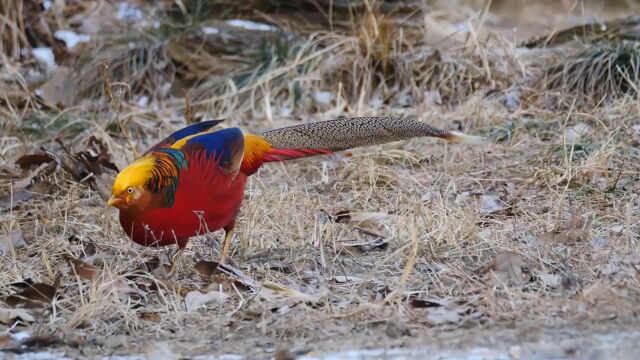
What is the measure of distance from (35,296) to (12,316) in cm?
14

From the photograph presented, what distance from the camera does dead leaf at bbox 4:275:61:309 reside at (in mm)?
3305

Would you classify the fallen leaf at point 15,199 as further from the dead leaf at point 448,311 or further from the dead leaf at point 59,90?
the dead leaf at point 448,311

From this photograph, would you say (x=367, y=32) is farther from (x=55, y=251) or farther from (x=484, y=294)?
(x=484, y=294)

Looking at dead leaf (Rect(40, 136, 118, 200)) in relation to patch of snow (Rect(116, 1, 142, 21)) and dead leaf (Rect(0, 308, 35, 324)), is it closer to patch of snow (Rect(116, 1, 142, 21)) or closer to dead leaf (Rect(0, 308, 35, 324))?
dead leaf (Rect(0, 308, 35, 324))

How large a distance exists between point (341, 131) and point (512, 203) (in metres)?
1.05

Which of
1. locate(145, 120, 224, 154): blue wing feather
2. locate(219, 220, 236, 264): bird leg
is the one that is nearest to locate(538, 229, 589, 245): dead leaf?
locate(219, 220, 236, 264): bird leg

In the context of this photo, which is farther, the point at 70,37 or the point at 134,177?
the point at 70,37

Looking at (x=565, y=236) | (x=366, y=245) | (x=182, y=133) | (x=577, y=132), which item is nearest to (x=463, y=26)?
(x=577, y=132)

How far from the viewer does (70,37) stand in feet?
24.9

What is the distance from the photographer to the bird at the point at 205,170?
10.6 ft

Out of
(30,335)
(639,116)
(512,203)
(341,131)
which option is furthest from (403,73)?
(30,335)

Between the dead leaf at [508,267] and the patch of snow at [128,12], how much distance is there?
476cm

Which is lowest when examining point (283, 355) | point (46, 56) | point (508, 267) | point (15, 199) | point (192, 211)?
point (15, 199)

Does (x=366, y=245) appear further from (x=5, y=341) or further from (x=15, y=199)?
(x=15, y=199)
